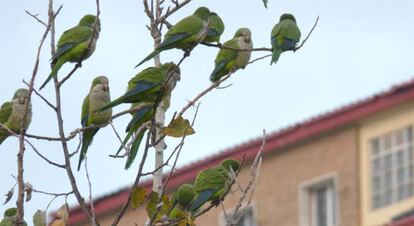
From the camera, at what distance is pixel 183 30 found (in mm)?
10906

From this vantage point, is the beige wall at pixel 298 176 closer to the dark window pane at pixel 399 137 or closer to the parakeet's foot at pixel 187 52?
the dark window pane at pixel 399 137

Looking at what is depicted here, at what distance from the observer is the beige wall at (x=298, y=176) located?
101ft

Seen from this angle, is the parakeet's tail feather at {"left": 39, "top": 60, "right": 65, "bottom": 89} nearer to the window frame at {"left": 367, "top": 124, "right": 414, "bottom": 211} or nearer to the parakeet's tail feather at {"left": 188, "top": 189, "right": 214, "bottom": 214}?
the parakeet's tail feather at {"left": 188, "top": 189, "right": 214, "bottom": 214}

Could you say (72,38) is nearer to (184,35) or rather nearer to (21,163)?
(184,35)

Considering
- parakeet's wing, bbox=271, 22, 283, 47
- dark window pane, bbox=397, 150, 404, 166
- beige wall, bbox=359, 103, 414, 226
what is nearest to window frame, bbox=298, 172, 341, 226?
beige wall, bbox=359, 103, 414, 226

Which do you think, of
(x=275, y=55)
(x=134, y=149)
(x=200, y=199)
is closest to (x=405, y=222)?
(x=275, y=55)

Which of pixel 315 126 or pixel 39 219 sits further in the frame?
pixel 315 126

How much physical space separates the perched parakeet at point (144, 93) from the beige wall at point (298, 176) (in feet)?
65.5

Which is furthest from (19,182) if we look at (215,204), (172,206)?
(215,204)

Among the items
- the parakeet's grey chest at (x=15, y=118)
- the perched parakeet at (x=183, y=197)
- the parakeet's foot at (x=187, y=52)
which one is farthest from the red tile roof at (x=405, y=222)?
the parakeet's foot at (x=187, y=52)

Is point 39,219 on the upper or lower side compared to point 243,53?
lower

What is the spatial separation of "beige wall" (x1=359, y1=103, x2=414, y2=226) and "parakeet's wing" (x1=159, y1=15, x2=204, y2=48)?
19.0 meters

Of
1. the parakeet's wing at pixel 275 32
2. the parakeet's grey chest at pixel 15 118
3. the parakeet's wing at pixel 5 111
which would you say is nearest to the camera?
the parakeet's grey chest at pixel 15 118

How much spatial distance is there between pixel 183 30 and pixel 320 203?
2056 centimetres
